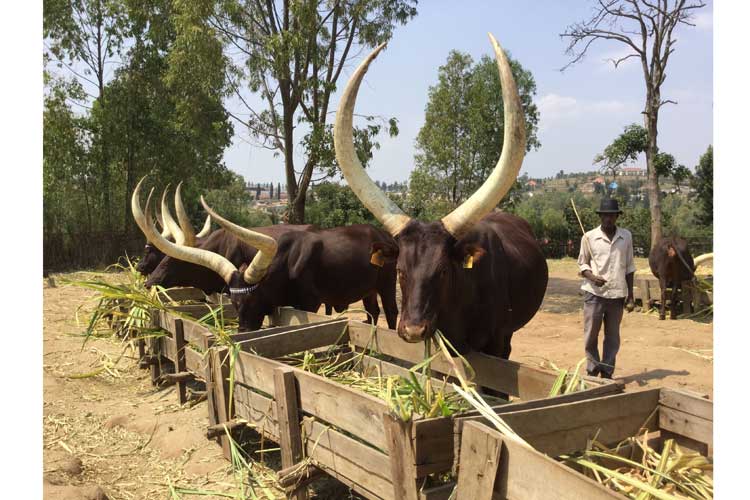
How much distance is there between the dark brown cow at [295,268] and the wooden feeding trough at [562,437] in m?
2.87

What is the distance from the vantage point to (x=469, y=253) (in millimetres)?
3023

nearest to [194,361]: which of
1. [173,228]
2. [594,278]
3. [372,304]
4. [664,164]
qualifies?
[173,228]

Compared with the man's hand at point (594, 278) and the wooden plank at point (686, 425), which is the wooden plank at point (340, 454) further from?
the man's hand at point (594, 278)

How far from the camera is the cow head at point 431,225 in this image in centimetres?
269

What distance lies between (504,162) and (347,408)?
1.36 meters

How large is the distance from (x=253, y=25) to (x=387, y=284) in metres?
7.34

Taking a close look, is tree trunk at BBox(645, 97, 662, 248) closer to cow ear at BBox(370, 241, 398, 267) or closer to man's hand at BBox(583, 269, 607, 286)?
man's hand at BBox(583, 269, 607, 286)

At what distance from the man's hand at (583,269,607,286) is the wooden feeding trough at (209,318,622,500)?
2064mm

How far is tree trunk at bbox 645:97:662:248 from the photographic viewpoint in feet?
40.8

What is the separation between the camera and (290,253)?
19.3 ft

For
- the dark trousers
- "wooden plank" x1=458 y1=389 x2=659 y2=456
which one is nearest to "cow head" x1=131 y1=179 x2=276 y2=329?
the dark trousers

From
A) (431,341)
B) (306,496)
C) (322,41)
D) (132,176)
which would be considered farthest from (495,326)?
(132,176)

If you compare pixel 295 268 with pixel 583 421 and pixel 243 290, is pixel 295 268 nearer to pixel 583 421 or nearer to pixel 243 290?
pixel 243 290

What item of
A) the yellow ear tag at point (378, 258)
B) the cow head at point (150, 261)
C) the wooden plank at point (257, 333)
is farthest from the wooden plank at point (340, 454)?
the cow head at point (150, 261)
